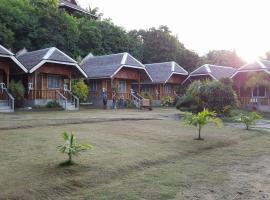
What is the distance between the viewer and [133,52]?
52.5 m

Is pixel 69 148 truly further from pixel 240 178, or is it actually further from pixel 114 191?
pixel 240 178

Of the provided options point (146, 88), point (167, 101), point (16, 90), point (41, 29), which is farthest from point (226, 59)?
point (16, 90)

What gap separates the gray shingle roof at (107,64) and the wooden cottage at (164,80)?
6.21m

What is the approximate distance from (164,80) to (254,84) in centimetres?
1039

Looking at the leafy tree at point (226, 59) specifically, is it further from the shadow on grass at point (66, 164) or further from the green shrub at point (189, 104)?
the shadow on grass at point (66, 164)

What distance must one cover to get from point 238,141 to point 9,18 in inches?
1161

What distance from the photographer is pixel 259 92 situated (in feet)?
117

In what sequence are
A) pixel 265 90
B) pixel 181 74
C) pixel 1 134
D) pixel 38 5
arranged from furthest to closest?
pixel 181 74 → pixel 38 5 → pixel 265 90 → pixel 1 134

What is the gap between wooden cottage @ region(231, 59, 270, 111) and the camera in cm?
3369

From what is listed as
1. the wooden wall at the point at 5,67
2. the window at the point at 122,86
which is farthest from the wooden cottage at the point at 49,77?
the window at the point at 122,86

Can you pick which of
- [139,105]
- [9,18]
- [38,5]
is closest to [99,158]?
[139,105]

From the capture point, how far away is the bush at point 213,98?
23.6m

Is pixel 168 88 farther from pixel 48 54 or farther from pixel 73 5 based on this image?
pixel 73 5

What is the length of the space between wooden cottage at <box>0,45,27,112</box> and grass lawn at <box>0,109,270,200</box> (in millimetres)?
10926
